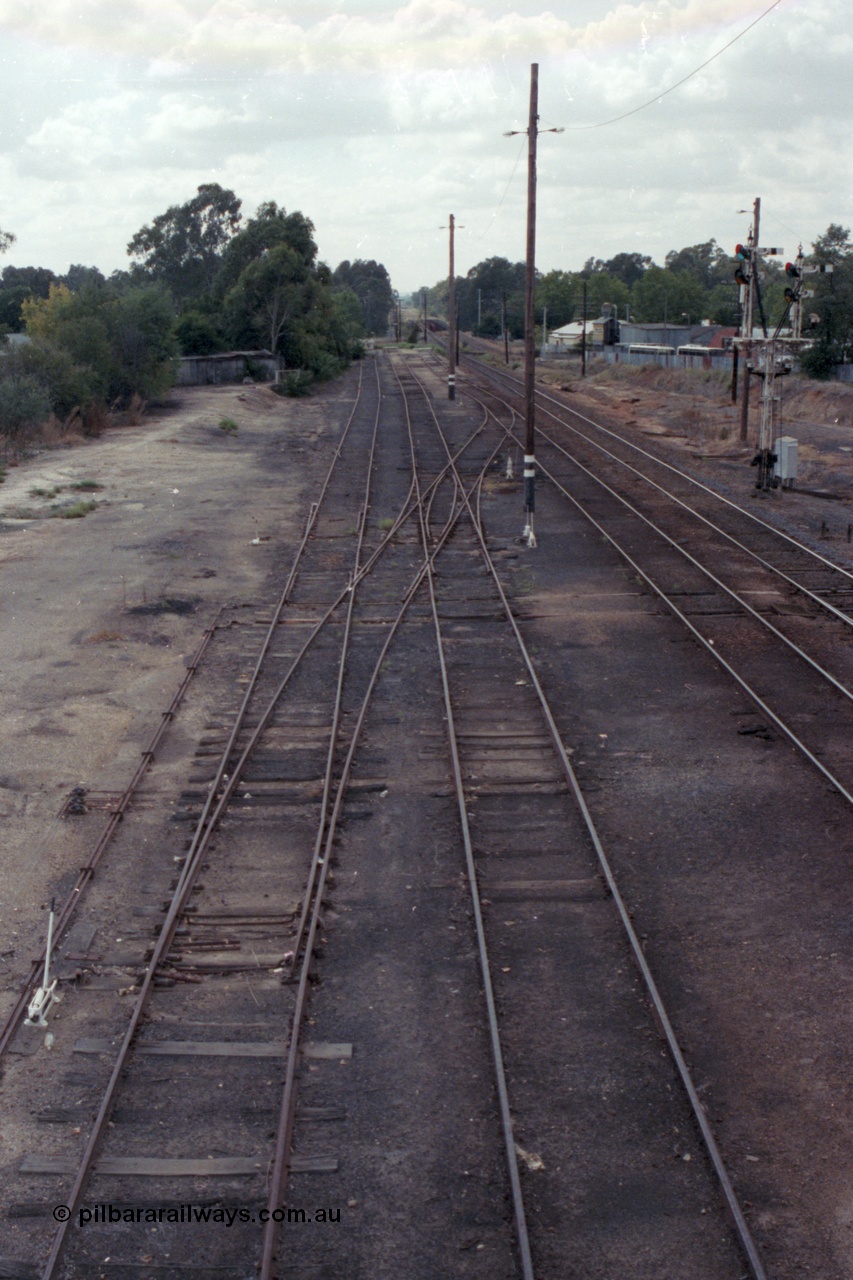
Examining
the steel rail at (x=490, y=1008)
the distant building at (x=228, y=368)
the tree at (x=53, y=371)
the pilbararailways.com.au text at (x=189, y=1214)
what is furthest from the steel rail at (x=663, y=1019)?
the distant building at (x=228, y=368)

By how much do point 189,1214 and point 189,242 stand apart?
111613 mm

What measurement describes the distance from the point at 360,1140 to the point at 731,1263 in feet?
6.46

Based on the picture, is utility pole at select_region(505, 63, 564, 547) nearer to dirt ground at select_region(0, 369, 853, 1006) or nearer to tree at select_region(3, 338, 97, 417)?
dirt ground at select_region(0, 369, 853, 1006)

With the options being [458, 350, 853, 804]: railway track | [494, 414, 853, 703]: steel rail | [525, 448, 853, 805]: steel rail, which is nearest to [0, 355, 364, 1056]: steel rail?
[525, 448, 853, 805]: steel rail

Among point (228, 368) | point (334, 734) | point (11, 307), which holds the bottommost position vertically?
point (334, 734)

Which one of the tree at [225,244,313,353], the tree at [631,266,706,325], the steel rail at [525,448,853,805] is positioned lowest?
the steel rail at [525,448,853,805]

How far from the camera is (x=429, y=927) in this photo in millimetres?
8680

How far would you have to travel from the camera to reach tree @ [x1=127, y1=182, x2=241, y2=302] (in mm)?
107188

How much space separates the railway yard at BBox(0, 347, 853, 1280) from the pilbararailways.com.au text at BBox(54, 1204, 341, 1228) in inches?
1.0

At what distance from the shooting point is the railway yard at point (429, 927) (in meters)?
5.84

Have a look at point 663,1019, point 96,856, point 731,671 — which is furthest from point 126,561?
point 663,1019

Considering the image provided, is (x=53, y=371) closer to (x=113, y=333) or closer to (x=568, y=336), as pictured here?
(x=113, y=333)

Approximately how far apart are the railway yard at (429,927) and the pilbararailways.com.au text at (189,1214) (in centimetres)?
3

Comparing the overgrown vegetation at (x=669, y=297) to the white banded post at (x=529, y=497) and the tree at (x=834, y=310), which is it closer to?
the tree at (x=834, y=310)
